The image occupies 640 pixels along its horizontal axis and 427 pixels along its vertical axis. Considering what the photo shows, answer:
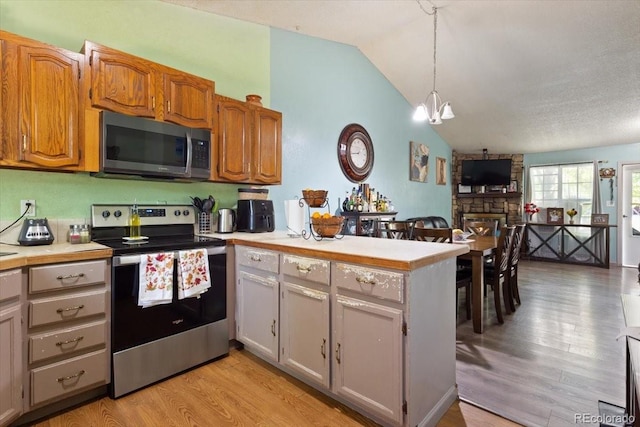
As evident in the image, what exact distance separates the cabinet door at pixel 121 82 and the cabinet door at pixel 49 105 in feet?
0.31

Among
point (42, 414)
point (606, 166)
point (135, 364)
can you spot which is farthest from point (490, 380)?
point (606, 166)

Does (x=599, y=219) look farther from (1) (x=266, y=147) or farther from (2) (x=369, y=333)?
(2) (x=369, y=333)

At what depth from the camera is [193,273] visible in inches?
85.5

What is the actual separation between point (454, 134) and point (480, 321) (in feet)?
15.5

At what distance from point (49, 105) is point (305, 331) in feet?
6.70

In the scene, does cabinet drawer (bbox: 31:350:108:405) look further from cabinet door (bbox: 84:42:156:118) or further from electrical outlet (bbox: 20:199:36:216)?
cabinet door (bbox: 84:42:156:118)

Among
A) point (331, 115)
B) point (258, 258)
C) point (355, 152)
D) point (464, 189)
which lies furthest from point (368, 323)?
point (464, 189)

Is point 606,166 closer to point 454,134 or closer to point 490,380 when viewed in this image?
point 454,134

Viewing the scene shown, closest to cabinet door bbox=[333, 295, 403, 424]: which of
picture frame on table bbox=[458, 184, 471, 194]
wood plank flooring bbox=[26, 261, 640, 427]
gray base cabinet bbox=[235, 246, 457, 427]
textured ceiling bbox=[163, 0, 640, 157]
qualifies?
gray base cabinet bbox=[235, 246, 457, 427]

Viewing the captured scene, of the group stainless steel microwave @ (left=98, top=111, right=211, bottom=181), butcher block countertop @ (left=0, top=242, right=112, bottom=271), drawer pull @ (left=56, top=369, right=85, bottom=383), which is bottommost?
drawer pull @ (left=56, top=369, right=85, bottom=383)

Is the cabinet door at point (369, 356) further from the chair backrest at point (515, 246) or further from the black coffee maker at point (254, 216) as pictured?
the chair backrest at point (515, 246)

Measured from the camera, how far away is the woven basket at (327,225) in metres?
2.17

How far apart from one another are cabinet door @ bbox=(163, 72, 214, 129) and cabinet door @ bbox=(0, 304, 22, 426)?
4.97 ft

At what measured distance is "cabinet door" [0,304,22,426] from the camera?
5.04 feet
